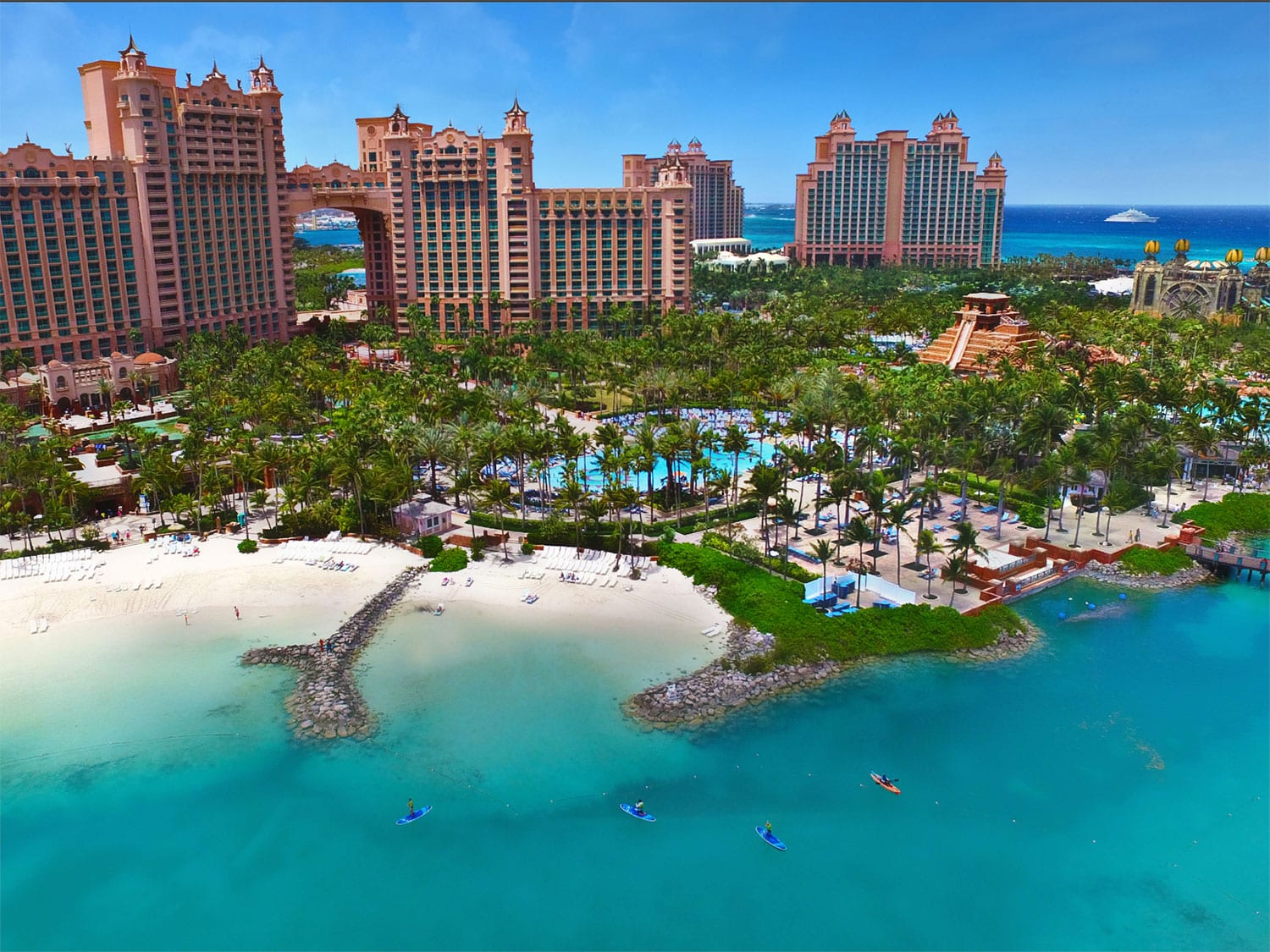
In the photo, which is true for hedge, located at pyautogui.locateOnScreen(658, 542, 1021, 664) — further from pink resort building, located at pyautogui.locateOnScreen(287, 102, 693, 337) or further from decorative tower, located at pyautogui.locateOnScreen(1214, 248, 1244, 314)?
decorative tower, located at pyautogui.locateOnScreen(1214, 248, 1244, 314)

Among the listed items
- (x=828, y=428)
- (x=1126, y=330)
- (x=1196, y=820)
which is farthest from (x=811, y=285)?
(x=1196, y=820)

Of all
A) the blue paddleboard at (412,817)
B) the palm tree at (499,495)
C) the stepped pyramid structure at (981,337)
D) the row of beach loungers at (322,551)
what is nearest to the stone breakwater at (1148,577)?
the palm tree at (499,495)

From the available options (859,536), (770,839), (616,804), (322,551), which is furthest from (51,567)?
(859,536)

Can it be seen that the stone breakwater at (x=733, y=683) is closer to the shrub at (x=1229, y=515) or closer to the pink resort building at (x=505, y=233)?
the shrub at (x=1229, y=515)

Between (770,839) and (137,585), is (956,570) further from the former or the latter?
(137,585)

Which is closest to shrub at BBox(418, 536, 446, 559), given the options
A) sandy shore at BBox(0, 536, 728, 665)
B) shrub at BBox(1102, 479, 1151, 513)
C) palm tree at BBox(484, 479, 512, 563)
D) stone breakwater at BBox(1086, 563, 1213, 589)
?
sandy shore at BBox(0, 536, 728, 665)
